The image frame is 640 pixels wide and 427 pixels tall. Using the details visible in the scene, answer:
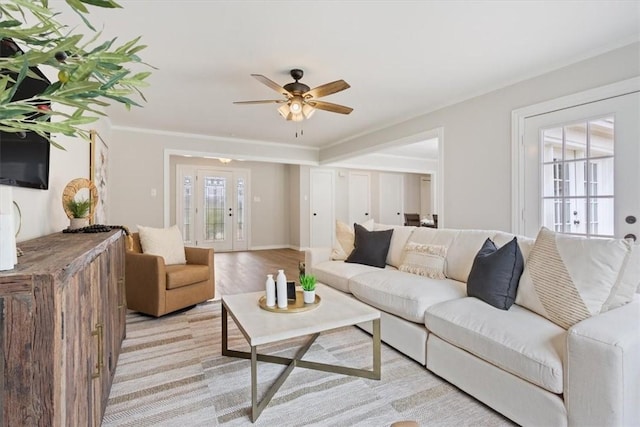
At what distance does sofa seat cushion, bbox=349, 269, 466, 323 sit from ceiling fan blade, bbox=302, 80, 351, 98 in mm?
1651

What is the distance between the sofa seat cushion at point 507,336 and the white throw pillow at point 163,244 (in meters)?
2.73

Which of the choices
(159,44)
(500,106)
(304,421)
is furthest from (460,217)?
(159,44)

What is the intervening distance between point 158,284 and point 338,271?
1.72 m

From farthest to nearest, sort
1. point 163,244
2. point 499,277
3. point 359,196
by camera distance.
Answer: point 359,196 → point 163,244 → point 499,277

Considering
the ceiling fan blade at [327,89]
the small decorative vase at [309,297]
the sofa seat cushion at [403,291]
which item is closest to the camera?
the small decorative vase at [309,297]

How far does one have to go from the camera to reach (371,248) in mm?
3408

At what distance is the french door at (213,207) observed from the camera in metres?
7.49

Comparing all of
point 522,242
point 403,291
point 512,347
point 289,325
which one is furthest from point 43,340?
point 522,242

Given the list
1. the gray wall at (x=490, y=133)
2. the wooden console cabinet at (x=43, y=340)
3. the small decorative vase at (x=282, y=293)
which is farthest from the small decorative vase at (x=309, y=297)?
the gray wall at (x=490, y=133)

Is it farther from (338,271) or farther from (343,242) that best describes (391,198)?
(338,271)

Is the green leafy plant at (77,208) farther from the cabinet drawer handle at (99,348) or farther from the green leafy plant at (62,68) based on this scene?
the green leafy plant at (62,68)

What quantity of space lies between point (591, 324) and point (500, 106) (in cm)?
258

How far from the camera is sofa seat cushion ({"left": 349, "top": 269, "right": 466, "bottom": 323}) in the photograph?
7.40 ft

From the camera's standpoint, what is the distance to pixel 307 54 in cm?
264
